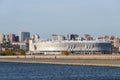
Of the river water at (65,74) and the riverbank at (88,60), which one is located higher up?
the riverbank at (88,60)

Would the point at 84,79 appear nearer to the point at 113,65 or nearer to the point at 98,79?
the point at 98,79

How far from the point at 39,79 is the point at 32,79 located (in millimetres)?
906

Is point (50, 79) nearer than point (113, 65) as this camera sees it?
Yes

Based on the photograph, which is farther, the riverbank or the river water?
the riverbank

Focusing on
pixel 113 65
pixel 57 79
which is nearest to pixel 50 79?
pixel 57 79

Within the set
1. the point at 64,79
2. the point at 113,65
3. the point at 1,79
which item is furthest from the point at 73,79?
the point at 113,65

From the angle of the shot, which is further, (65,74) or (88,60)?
(88,60)

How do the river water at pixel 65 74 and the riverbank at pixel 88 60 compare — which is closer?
the river water at pixel 65 74

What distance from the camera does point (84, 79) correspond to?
2466 inches

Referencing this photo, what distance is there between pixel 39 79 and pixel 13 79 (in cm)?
338

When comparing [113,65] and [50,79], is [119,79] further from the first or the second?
[113,65]

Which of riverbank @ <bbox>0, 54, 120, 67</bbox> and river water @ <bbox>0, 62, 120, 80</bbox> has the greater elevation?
riverbank @ <bbox>0, 54, 120, 67</bbox>

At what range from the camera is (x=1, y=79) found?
2515 inches

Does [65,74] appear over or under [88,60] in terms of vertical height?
under
